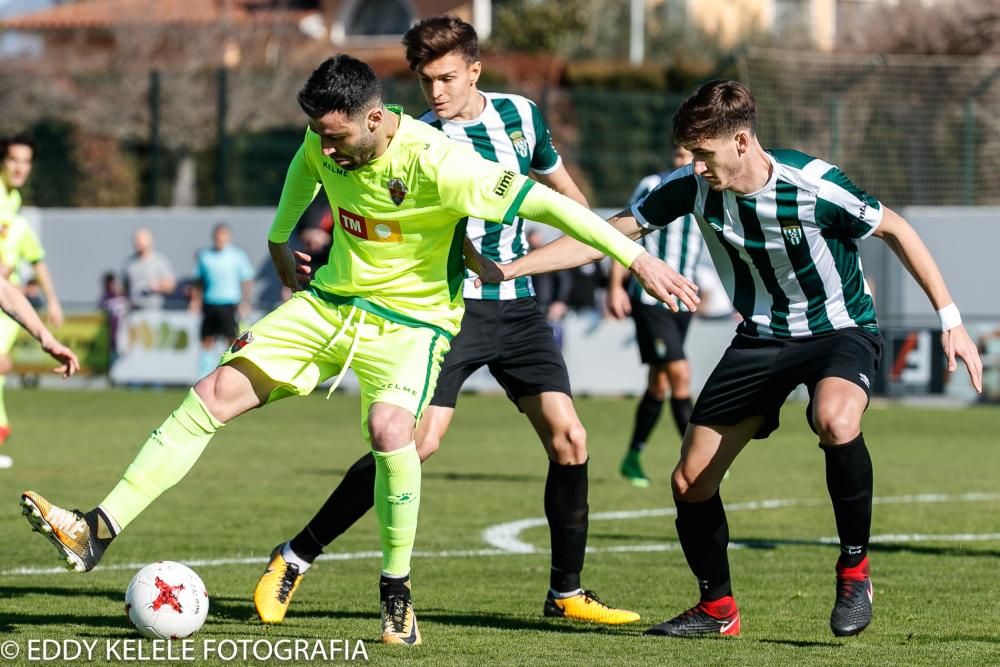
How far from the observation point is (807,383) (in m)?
6.04

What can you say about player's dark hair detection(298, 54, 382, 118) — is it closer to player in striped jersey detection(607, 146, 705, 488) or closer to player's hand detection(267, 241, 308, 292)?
player's hand detection(267, 241, 308, 292)

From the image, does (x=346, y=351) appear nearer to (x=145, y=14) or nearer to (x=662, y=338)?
(x=662, y=338)

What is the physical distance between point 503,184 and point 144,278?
19.3 m

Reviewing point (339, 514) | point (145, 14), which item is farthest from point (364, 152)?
→ point (145, 14)

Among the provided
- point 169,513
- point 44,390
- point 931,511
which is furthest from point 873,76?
point 169,513

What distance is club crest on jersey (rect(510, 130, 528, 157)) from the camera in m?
6.98

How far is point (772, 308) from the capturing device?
612cm

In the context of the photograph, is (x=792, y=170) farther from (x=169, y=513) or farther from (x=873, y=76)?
(x=873, y=76)

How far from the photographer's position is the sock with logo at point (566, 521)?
6574mm

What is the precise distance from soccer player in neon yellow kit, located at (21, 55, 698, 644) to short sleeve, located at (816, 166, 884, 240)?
0.74m

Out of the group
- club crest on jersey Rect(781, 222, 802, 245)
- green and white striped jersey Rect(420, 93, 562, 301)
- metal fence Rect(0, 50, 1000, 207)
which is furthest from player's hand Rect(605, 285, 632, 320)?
metal fence Rect(0, 50, 1000, 207)

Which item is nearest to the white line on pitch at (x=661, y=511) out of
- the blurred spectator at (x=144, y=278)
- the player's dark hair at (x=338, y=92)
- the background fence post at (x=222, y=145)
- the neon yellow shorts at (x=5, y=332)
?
the player's dark hair at (x=338, y=92)

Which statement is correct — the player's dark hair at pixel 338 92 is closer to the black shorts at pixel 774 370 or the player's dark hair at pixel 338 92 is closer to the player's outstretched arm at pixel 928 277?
the black shorts at pixel 774 370

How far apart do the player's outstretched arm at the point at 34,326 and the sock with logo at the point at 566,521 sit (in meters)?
1.92
